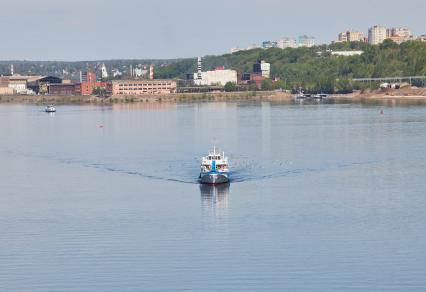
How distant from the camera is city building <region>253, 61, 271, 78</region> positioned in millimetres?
79438

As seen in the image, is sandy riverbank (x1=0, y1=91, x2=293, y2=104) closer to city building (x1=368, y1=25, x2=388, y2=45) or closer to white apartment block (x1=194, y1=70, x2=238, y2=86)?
white apartment block (x1=194, y1=70, x2=238, y2=86)

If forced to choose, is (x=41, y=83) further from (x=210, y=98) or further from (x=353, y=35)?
(x=353, y=35)

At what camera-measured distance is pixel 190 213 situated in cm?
1399

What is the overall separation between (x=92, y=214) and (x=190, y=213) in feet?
4.18

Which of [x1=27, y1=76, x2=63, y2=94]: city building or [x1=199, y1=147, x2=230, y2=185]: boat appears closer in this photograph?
[x1=199, y1=147, x2=230, y2=185]: boat

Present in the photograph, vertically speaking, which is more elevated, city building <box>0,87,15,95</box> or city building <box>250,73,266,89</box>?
city building <box>250,73,266,89</box>

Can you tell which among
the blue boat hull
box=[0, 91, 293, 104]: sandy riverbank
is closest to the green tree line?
box=[0, 91, 293, 104]: sandy riverbank

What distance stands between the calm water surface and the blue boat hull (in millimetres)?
174

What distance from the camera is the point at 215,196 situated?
15.6 meters

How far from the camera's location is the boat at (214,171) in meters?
16.7

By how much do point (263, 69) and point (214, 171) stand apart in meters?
63.1

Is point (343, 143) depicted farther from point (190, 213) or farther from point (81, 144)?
point (190, 213)

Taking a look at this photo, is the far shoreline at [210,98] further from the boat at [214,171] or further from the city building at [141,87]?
the boat at [214,171]

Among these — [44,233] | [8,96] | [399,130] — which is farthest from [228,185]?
[8,96]
